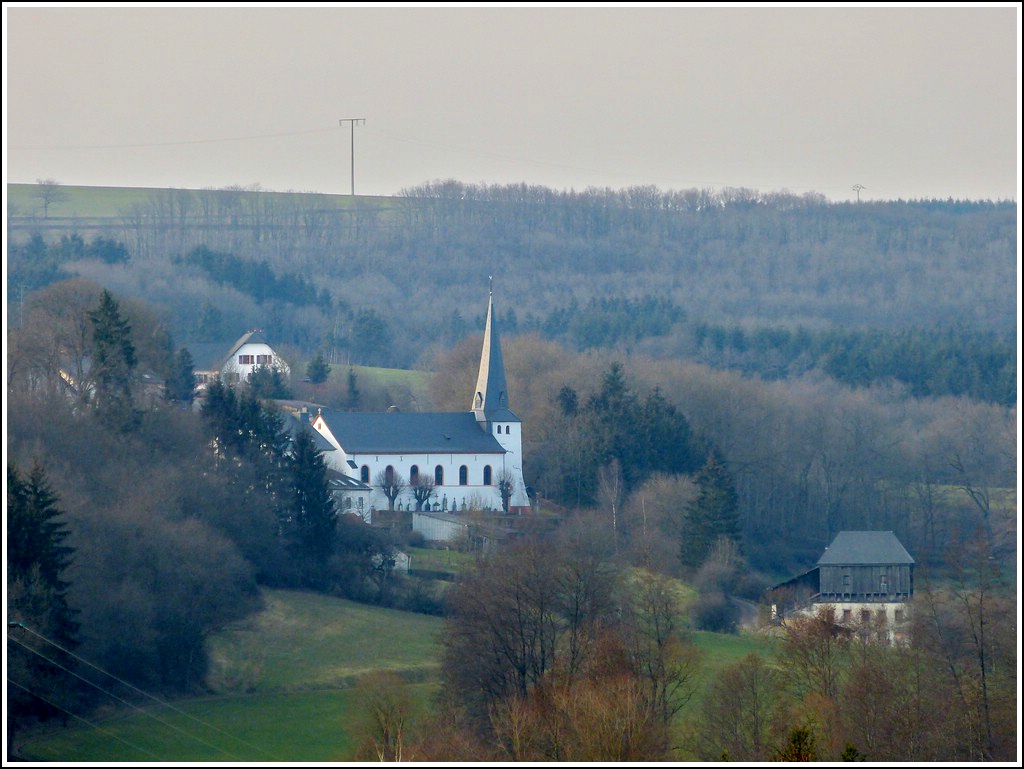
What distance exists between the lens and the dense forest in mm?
29766

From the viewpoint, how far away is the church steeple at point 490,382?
64562 mm

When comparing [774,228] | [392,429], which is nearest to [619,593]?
[392,429]

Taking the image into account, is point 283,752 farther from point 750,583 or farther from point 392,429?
point 392,429

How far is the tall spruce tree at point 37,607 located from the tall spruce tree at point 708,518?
2426 cm

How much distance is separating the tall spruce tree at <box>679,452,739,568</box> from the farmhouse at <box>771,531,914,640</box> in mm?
2676

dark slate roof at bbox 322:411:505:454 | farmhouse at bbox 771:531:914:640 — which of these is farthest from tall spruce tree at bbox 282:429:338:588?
dark slate roof at bbox 322:411:505:454

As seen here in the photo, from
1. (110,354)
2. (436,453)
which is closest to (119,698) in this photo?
(110,354)

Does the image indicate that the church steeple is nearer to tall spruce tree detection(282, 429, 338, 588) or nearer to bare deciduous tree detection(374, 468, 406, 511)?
bare deciduous tree detection(374, 468, 406, 511)

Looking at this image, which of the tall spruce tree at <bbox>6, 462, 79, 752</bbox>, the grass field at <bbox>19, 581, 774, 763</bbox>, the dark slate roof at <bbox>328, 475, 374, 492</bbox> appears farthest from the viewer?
the dark slate roof at <bbox>328, 475, 374, 492</bbox>

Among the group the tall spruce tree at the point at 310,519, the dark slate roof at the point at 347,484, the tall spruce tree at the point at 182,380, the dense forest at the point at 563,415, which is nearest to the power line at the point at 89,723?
the dense forest at the point at 563,415

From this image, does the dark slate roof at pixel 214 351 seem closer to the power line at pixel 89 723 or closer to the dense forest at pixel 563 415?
the dense forest at pixel 563 415

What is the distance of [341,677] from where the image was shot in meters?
35.8

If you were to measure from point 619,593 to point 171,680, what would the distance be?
31.0 feet

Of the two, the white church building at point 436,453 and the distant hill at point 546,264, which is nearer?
the white church building at point 436,453
